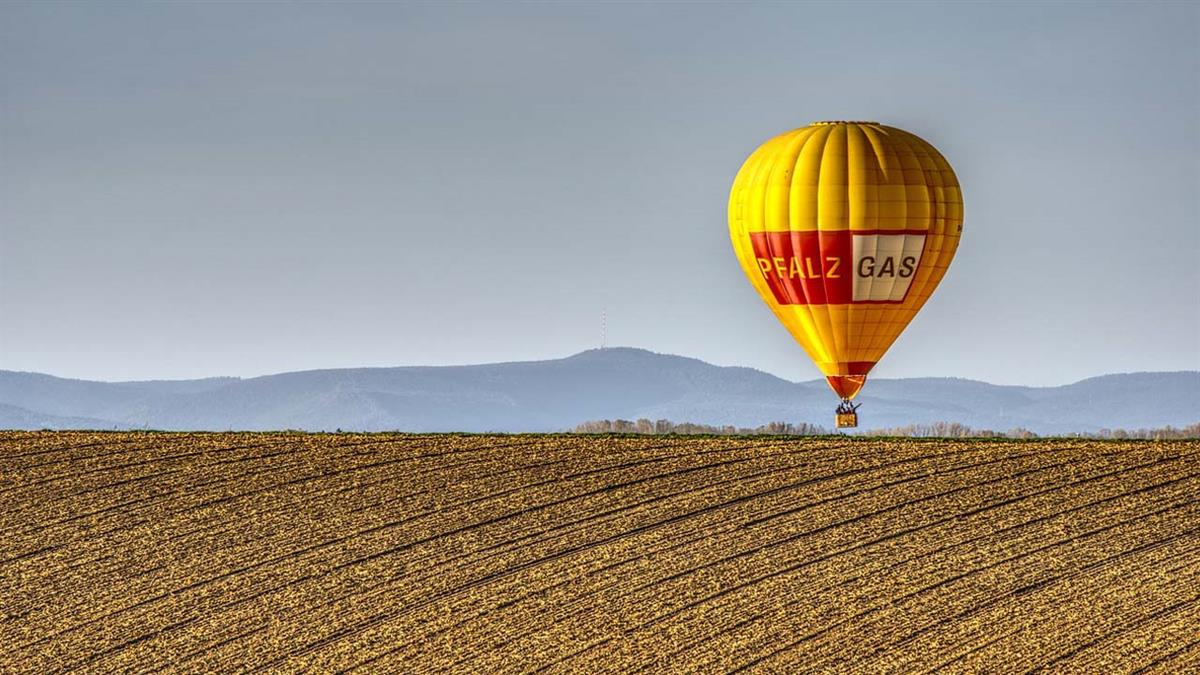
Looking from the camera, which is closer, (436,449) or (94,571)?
(94,571)

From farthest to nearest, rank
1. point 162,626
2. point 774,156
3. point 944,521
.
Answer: point 774,156
point 944,521
point 162,626

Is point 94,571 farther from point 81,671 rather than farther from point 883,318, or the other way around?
point 883,318

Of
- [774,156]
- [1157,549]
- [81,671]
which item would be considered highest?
[774,156]

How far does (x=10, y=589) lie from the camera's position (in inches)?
1242

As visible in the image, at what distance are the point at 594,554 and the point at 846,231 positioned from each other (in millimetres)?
14515

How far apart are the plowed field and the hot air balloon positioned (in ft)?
20.1

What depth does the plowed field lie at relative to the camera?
2800 centimetres

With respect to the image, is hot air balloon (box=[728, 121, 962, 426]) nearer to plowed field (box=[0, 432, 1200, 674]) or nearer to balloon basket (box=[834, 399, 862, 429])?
balloon basket (box=[834, 399, 862, 429])

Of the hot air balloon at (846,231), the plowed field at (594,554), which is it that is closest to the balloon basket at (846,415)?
the hot air balloon at (846,231)

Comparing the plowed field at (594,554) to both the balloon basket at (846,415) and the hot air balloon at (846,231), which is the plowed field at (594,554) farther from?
the balloon basket at (846,415)

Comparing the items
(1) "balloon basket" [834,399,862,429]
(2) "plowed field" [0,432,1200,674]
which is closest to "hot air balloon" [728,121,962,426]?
(1) "balloon basket" [834,399,862,429]

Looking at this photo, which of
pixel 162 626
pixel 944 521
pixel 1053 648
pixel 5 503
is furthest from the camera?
pixel 5 503

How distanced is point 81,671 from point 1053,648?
488 inches

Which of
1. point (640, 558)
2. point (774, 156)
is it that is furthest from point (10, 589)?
point (774, 156)
